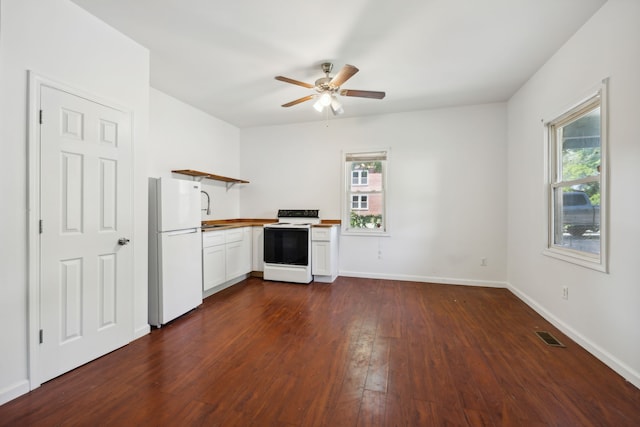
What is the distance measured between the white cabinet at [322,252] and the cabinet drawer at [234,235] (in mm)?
1168

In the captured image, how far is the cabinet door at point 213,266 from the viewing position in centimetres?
349

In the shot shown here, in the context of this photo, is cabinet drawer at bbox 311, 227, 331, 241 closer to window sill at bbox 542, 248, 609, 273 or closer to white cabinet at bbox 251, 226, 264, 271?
white cabinet at bbox 251, 226, 264, 271

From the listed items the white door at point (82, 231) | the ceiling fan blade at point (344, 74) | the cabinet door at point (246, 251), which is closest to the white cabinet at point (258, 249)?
the cabinet door at point (246, 251)

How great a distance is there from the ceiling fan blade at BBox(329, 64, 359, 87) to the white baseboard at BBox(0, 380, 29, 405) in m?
3.23

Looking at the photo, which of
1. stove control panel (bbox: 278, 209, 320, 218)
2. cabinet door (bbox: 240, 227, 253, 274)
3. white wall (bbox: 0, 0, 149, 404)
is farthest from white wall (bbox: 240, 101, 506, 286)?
white wall (bbox: 0, 0, 149, 404)

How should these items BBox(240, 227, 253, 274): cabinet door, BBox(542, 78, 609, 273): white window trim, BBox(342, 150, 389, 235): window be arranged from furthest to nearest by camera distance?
BBox(342, 150, 389, 235): window
BBox(240, 227, 253, 274): cabinet door
BBox(542, 78, 609, 273): white window trim

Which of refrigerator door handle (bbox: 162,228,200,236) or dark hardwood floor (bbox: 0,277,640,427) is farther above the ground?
refrigerator door handle (bbox: 162,228,200,236)

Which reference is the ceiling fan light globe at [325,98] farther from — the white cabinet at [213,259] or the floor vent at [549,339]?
the floor vent at [549,339]

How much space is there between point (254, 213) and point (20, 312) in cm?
358

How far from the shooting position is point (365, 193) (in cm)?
458

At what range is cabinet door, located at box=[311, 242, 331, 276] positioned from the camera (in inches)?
165

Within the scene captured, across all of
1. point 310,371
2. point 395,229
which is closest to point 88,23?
point 310,371

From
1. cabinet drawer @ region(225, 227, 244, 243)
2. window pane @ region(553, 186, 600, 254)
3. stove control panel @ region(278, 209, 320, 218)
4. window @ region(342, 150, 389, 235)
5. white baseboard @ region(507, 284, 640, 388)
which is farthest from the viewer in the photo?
stove control panel @ region(278, 209, 320, 218)

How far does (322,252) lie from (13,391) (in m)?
3.25
